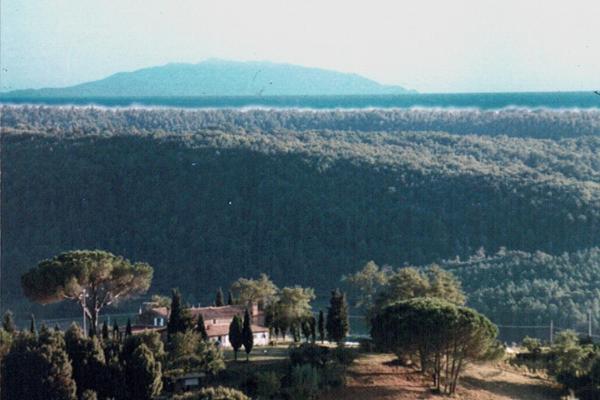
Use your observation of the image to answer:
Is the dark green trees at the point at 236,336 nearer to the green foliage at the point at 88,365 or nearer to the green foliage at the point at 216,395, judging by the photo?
the green foliage at the point at 88,365

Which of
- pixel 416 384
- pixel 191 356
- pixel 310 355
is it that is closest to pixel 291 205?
pixel 310 355

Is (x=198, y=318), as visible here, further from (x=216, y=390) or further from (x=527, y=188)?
(x=527, y=188)

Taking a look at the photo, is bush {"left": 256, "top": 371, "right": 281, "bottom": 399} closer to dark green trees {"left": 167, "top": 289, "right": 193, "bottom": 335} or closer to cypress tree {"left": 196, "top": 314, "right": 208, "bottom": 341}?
cypress tree {"left": 196, "top": 314, "right": 208, "bottom": 341}

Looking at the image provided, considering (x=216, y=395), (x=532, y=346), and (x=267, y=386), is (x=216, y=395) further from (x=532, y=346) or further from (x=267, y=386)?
(x=532, y=346)

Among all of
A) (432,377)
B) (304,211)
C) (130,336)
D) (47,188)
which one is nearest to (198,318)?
(130,336)

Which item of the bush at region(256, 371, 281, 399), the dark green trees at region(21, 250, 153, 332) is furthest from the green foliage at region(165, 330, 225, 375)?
→ the dark green trees at region(21, 250, 153, 332)
